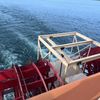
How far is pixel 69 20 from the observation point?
3033 centimetres

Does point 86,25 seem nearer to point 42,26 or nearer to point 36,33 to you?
point 42,26

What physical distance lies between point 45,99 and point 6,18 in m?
23.3

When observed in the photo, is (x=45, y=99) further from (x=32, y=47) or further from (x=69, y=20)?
(x=69, y=20)

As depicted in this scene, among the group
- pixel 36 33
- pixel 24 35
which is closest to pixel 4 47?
pixel 24 35

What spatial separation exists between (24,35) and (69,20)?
1164 centimetres

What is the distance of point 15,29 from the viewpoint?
2266 cm

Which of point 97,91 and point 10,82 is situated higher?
point 97,91

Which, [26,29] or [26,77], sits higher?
[26,29]

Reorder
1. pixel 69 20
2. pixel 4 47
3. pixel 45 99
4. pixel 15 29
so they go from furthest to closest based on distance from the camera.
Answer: pixel 69 20 → pixel 15 29 → pixel 4 47 → pixel 45 99

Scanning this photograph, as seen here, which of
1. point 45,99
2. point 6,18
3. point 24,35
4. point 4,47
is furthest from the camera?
point 6,18

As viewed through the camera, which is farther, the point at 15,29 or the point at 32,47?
the point at 15,29

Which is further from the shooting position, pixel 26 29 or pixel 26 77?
pixel 26 29

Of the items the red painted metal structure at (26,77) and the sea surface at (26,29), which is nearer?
the red painted metal structure at (26,77)

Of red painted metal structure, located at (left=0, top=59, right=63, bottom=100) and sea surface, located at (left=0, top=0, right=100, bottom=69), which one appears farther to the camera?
sea surface, located at (left=0, top=0, right=100, bottom=69)
